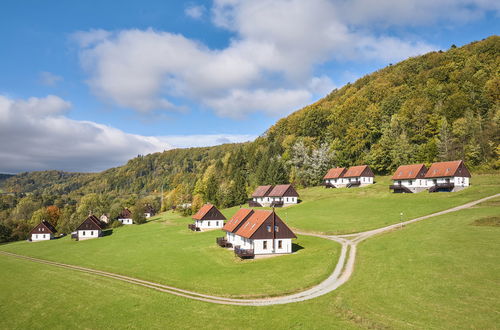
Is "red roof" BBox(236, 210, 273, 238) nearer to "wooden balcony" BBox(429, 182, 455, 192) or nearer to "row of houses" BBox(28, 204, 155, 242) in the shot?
"wooden balcony" BBox(429, 182, 455, 192)

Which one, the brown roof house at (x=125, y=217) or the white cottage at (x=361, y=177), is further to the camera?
the brown roof house at (x=125, y=217)

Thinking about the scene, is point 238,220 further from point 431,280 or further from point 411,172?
point 411,172

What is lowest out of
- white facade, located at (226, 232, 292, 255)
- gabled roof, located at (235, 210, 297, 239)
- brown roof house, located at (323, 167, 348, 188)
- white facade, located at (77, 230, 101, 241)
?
white facade, located at (77, 230, 101, 241)

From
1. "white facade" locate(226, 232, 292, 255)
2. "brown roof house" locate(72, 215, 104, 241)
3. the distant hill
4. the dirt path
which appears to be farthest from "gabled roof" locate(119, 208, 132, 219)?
"white facade" locate(226, 232, 292, 255)

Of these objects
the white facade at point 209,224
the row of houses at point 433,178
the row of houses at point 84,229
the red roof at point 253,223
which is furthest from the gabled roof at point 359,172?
the row of houses at point 84,229

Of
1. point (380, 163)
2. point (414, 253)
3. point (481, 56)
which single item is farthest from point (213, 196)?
point (481, 56)

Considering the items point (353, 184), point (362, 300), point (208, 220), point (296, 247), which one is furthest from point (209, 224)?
point (362, 300)

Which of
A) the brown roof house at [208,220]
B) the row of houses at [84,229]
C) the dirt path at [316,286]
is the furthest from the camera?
the row of houses at [84,229]

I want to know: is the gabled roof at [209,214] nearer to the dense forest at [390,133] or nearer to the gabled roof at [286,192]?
the gabled roof at [286,192]
